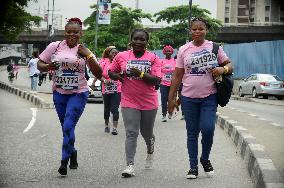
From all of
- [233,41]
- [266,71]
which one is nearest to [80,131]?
[266,71]

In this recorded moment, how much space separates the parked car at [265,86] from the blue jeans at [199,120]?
24.3 m

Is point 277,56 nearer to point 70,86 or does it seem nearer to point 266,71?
point 266,71

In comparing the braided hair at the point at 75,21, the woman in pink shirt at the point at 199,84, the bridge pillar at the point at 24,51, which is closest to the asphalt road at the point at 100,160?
the woman in pink shirt at the point at 199,84

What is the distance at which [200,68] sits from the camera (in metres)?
6.32

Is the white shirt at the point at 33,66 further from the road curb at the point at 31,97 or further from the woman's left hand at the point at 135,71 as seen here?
the woman's left hand at the point at 135,71

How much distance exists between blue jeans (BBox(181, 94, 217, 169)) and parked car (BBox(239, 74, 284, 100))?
2435 centimetres

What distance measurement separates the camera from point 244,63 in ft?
118

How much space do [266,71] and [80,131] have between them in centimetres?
2314

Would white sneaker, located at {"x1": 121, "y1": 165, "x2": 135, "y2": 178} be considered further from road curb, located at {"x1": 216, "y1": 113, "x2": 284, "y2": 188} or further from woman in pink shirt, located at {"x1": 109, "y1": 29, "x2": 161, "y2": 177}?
road curb, located at {"x1": 216, "y1": 113, "x2": 284, "y2": 188}

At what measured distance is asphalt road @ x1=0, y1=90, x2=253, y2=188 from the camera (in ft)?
20.0

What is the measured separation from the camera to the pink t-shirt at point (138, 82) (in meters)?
6.67

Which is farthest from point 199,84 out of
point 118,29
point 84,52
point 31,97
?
point 118,29

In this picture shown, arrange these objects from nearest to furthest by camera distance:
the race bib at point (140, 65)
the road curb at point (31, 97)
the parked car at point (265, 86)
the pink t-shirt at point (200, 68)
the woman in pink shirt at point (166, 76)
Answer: the pink t-shirt at point (200, 68) < the race bib at point (140, 65) < the woman in pink shirt at point (166, 76) < the road curb at point (31, 97) < the parked car at point (265, 86)

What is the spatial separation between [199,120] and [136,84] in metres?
0.82
